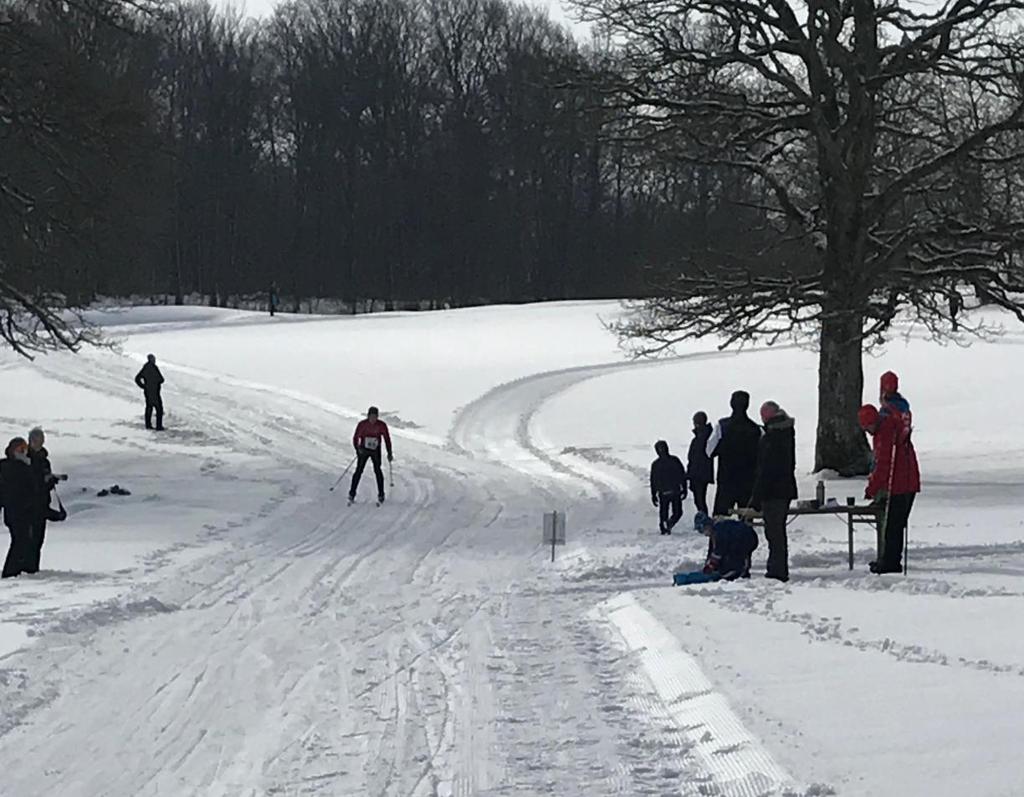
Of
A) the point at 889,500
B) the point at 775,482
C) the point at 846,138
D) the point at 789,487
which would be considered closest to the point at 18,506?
the point at 775,482

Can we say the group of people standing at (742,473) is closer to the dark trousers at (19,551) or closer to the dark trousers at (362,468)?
the dark trousers at (362,468)

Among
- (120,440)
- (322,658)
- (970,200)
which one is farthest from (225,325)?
(322,658)

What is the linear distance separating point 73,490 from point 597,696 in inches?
652

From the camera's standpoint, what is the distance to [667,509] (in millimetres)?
18453

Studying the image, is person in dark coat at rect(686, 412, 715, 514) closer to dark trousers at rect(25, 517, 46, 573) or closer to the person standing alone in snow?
the person standing alone in snow

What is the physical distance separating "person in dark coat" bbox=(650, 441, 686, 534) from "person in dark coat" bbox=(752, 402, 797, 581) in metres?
4.69

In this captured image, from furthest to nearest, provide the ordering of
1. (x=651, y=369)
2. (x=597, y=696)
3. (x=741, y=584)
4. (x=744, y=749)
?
(x=651, y=369) → (x=741, y=584) → (x=597, y=696) → (x=744, y=749)

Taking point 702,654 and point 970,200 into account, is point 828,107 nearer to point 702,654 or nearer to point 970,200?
point 970,200

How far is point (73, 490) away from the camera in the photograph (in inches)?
923

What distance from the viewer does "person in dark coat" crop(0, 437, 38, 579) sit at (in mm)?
14266

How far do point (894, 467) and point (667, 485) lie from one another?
534cm

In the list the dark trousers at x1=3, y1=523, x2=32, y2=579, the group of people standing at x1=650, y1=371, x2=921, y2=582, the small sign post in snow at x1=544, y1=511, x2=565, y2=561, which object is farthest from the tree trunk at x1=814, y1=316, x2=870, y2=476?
the dark trousers at x1=3, y1=523, x2=32, y2=579

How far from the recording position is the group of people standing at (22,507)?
562 inches

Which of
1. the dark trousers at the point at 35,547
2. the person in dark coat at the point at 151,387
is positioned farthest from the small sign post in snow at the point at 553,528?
the person in dark coat at the point at 151,387
